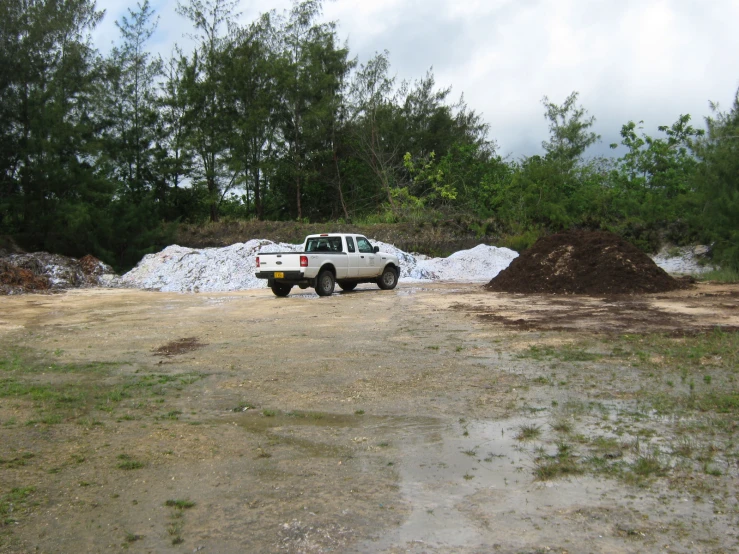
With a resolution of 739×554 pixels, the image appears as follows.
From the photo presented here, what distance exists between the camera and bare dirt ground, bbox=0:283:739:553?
4.41 metres

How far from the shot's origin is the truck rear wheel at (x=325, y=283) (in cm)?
2072

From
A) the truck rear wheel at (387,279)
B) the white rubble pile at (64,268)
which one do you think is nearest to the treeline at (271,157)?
the white rubble pile at (64,268)

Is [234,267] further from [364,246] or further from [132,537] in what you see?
[132,537]

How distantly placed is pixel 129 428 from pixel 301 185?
133 feet

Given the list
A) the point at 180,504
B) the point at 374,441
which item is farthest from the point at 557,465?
the point at 180,504

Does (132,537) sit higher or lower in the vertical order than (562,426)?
lower

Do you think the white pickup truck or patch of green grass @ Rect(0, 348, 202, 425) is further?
the white pickup truck

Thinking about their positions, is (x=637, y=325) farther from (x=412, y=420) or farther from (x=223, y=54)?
(x=223, y=54)

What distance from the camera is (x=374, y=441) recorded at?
633 cm

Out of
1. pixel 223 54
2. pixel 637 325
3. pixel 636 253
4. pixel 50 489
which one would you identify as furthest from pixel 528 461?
pixel 223 54

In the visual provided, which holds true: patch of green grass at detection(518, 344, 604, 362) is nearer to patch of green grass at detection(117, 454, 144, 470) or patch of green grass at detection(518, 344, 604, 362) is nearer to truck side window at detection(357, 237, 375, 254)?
patch of green grass at detection(117, 454, 144, 470)

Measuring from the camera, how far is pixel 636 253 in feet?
73.7

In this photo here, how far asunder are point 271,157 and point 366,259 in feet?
71.0

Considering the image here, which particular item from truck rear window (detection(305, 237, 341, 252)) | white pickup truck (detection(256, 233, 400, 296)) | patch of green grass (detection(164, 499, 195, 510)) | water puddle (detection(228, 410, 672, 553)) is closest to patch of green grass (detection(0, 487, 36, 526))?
patch of green grass (detection(164, 499, 195, 510))
